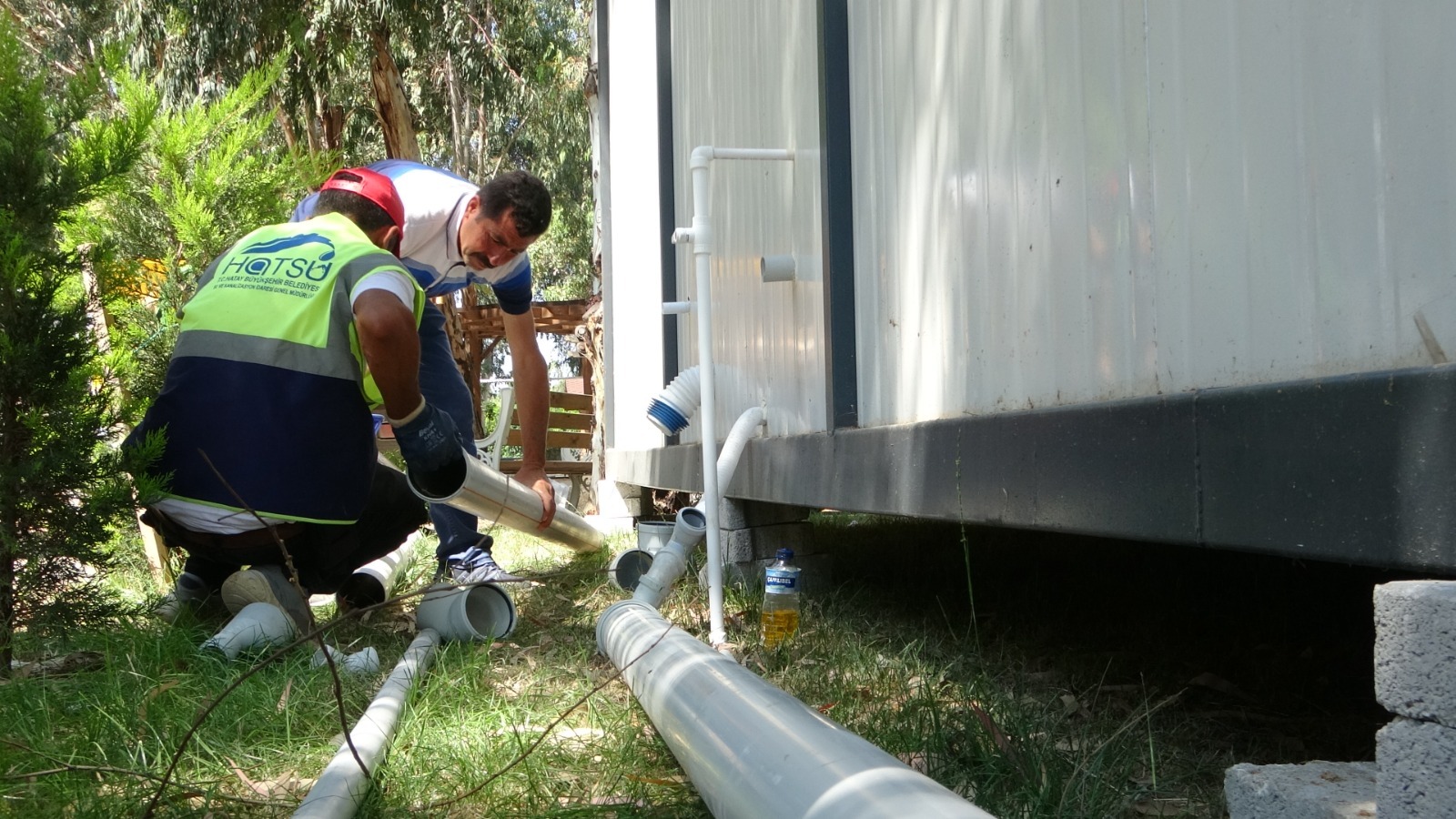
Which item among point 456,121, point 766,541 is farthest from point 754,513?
point 456,121

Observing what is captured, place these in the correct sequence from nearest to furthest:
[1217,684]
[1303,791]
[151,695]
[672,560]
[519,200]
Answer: [1303,791] < [151,695] < [1217,684] < [672,560] < [519,200]

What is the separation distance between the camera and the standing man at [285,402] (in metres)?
3.23

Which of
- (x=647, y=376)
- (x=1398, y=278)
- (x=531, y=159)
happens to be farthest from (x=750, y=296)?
(x=531, y=159)

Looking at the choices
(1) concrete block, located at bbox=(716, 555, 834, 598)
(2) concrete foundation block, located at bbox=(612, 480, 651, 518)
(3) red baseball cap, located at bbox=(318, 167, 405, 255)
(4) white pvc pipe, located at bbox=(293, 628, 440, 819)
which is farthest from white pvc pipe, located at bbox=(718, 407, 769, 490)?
(2) concrete foundation block, located at bbox=(612, 480, 651, 518)

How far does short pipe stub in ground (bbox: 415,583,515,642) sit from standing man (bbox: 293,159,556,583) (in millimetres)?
634

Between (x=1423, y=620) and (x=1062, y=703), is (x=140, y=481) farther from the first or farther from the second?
(x=1423, y=620)

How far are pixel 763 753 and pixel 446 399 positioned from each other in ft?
10.6

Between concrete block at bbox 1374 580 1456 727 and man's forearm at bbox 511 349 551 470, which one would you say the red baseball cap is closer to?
man's forearm at bbox 511 349 551 470

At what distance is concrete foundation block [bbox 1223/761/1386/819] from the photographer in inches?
49.3

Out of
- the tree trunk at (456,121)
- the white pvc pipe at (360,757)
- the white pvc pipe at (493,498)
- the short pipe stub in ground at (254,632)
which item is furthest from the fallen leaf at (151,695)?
the tree trunk at (456,121)

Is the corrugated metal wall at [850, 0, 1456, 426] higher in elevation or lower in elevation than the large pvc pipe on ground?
higher

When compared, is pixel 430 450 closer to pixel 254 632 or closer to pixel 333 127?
pixel 254 632

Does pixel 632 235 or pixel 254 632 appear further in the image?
pixel 632 235

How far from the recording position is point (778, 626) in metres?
3.23
